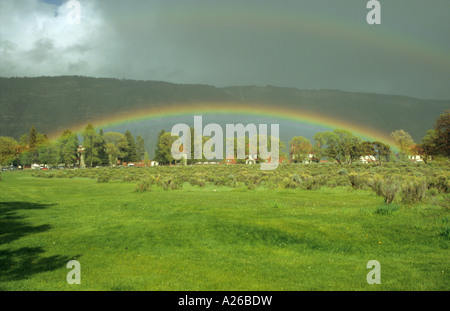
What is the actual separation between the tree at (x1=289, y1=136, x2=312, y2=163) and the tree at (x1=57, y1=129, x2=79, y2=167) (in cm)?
8248

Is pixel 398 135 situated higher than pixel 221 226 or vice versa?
pixel 398 135

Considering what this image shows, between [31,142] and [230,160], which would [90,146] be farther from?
[230,160]

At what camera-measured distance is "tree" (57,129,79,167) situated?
106256 millimetres

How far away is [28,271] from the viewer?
8984mm

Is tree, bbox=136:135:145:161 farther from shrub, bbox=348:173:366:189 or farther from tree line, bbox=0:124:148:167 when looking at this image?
shrub, bbox=348:173:366:189

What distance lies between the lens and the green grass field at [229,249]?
8.05m

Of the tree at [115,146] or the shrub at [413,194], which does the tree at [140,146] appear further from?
the shrub at [413,194]

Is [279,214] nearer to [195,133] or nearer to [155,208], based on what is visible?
[155,208]

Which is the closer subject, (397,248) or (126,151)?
(397,248)

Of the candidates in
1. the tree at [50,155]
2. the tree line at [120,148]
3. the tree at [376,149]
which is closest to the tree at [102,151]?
the tree line at [120,148]

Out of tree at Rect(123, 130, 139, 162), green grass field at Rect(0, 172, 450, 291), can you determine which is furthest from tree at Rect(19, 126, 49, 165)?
green grass field at Rect(0, 172, 450, 291)

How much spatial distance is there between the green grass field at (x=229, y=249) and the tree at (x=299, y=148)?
11568cm

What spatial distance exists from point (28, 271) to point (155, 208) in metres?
9.53
